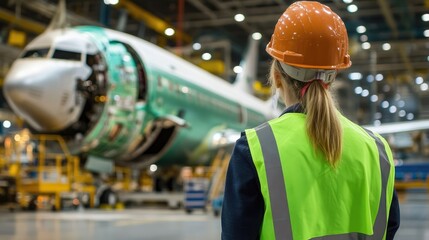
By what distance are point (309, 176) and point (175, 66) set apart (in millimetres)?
11994

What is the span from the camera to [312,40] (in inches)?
65.8

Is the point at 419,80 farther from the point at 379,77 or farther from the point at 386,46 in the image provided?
the point at 386,46

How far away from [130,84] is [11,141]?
17.4ft

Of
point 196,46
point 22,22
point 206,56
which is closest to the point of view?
point 22,22

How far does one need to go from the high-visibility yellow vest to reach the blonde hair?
0.02 metres

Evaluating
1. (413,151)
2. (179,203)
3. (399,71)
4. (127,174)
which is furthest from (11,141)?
(399,71)

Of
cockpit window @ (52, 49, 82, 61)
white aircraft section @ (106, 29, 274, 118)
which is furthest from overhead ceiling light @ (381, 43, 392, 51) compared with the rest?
cockpit window @ (52, 49, 82, 61)

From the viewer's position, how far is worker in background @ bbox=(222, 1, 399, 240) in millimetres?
1480

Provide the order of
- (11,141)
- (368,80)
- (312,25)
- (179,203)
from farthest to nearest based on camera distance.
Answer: (368,80) < (11,141) < (179,203) < (312,25)

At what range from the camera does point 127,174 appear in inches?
614

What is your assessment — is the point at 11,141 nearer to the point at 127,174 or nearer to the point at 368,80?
the point at 127,174

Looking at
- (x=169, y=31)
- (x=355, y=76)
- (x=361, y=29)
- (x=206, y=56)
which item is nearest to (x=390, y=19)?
(x=361, y=29)

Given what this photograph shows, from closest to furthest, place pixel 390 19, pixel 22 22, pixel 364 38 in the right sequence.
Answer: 1. pixel 364 38
2. pixel 22 22
3. pixel 390 19

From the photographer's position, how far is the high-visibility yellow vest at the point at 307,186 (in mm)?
1474
